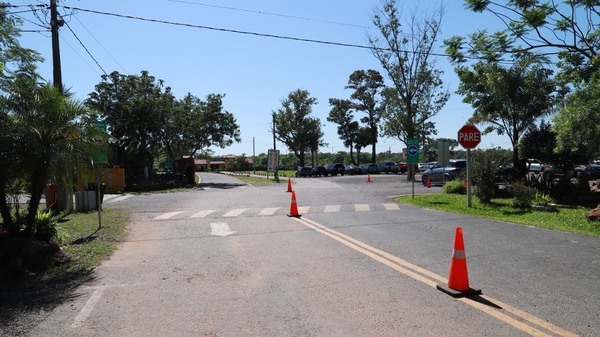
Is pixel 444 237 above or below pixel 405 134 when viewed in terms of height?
below

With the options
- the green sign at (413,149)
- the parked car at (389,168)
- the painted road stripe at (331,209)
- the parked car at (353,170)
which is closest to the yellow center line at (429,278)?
the painted road stripe at (331,209)

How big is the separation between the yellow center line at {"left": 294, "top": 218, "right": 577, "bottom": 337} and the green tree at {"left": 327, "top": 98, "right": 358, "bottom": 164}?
7612 cm

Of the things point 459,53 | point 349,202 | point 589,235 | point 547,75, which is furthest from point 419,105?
point 589,235

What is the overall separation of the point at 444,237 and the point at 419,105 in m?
33.8

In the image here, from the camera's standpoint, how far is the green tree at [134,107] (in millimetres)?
37531

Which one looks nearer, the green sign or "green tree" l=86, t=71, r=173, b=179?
the green sign

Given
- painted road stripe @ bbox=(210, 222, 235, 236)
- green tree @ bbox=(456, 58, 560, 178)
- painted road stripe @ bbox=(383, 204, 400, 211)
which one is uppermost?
green tree @ bbox=(456, 58, 560, 178)

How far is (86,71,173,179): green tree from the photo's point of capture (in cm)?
3753

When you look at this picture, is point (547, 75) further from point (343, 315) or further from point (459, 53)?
point (343, 315)

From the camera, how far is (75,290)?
6.33 metres

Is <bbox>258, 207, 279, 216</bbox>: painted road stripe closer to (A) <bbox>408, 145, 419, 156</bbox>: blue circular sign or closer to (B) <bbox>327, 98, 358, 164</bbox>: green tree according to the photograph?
(A) <bbox>408, 145, 419, 156</bbox>: blue circular sign

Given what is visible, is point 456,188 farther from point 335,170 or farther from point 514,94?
point 335,170

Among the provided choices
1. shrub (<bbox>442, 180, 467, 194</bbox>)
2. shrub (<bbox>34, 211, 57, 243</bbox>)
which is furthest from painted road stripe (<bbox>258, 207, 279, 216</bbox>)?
shrub (<bbox>442, 180, 467, 194</bbox>)

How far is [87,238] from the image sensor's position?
1067cm
